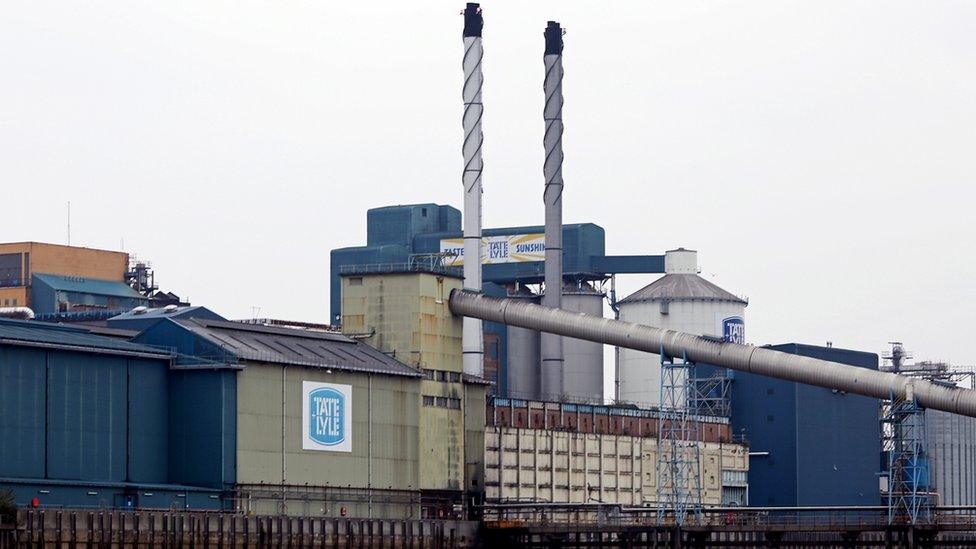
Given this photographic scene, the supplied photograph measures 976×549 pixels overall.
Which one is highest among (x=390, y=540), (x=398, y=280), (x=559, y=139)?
Result: (x=559, y=139)

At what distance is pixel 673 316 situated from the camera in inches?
5738

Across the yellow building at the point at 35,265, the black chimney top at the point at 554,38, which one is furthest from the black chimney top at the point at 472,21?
the yellow building at the point at 35,265

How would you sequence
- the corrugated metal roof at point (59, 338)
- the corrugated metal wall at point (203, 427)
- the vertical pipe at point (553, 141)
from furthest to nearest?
1. the vertical pipe at point (553, 141)
2. the corrugated metal wall at point (203, 427)
3. the corrugated metal roof at point (59, 338)

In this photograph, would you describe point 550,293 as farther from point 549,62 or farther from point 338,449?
point 338,449

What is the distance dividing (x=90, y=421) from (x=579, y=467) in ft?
150

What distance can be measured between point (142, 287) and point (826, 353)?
54.6 metres

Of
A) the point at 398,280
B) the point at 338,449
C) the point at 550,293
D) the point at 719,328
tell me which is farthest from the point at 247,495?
the point at 719,328

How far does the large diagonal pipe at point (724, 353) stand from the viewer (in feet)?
284

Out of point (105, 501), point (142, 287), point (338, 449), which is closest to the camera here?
point (105, 501)

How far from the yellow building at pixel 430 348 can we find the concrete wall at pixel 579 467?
1085 cm

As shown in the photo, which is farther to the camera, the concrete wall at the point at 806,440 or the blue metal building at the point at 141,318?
the concrete wall at the point at 806,440

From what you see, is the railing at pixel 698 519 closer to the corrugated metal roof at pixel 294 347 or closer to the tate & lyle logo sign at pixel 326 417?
the tate & lyle logo sign at pixel 326 417

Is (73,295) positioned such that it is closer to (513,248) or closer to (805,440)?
(513,248)

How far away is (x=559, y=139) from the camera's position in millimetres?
128125
